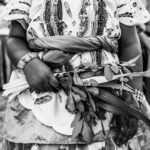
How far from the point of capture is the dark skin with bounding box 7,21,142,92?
167 centimetres

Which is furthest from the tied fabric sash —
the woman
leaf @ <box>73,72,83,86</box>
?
leaf @ <box>73,72,83,86</box>

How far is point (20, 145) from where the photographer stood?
1.73 metres

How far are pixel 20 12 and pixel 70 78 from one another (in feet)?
1.44

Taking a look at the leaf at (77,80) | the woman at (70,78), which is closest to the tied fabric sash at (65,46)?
the woman at (70,78)

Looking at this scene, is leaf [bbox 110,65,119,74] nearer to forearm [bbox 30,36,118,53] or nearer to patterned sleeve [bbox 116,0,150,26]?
forearm [bbox 30,36,118,53]

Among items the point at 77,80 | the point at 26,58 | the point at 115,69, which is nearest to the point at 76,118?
the point at 77,80

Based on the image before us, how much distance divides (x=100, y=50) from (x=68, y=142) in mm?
447

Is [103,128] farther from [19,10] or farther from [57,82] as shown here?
[19,10]

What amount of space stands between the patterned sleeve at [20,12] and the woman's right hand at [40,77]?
233 millimetres

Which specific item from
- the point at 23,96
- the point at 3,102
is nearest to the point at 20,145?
the point at 23,96

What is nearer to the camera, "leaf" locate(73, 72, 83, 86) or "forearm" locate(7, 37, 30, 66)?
"leaf" locate(73, 72, 83, 86)

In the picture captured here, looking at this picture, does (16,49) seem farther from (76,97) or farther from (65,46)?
(76,97)

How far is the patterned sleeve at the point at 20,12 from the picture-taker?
1.83m

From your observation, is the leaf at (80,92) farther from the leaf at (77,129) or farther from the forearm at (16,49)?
the forearm at (16,49)
